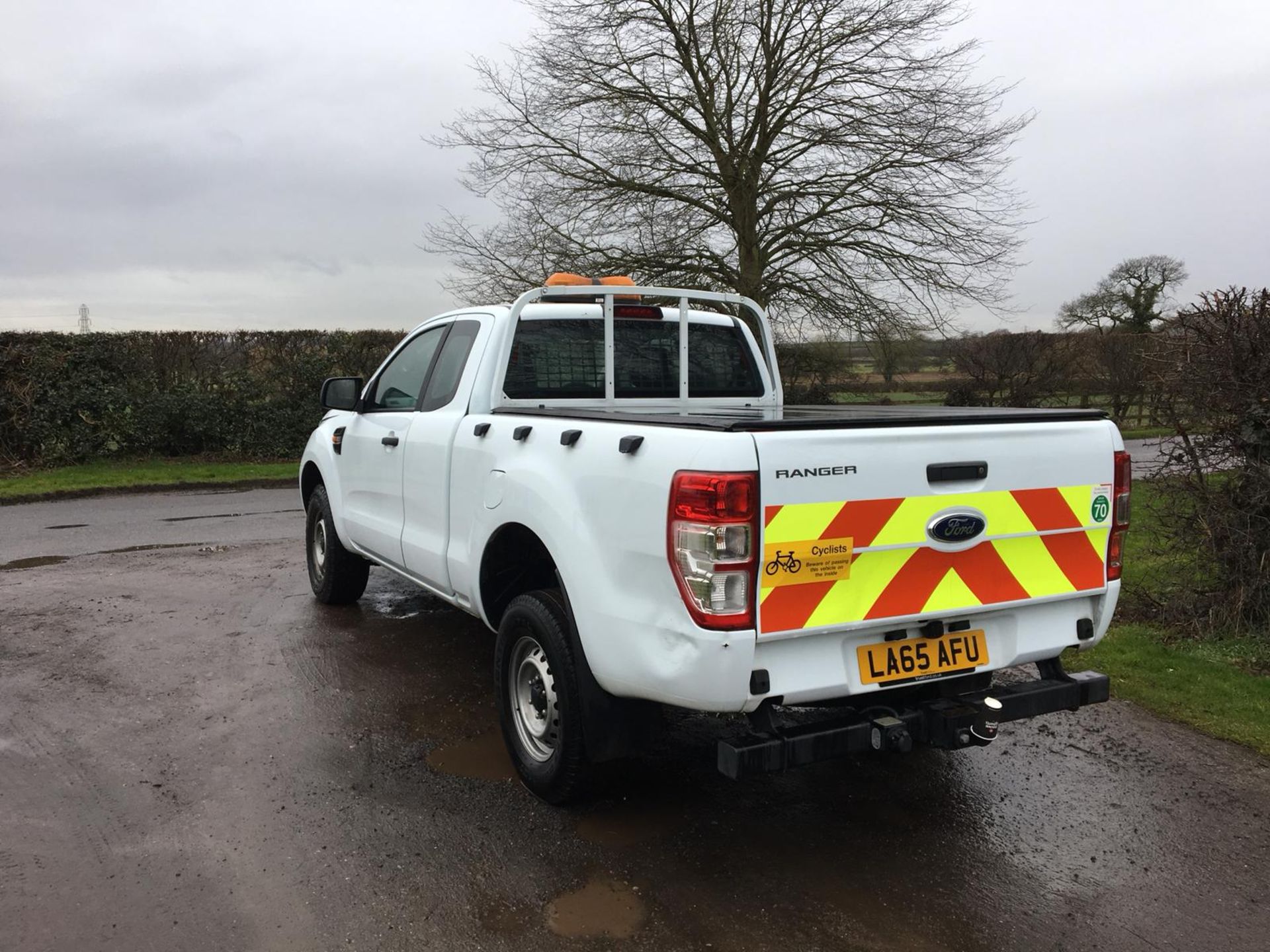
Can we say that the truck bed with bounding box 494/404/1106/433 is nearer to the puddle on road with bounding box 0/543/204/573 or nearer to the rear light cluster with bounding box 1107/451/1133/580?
the rear light cluster with bounding box 1107/451/1133/580

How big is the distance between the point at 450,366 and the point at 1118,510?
3.24 metres

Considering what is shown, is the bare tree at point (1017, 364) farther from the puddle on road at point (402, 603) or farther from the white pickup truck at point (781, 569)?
the white pickup truck at point (781, 569)

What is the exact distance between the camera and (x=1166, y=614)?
6.20m

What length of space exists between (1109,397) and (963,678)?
67.7 ft

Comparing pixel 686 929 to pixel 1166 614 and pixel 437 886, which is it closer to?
pixel 437 886

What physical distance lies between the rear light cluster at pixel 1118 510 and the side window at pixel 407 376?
3.47 meters

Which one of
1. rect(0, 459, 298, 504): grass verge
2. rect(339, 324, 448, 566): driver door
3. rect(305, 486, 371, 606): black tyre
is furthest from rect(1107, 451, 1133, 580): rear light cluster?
rect(0, 459, 298, 504): grass verge

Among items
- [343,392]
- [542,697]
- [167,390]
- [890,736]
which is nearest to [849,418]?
[890,736]

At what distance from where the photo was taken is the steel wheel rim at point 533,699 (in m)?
3.79

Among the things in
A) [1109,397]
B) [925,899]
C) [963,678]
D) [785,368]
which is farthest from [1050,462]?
[1109,397]

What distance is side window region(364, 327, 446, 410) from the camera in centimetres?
545

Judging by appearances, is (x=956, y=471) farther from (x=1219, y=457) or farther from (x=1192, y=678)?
(x=1219, y=457)

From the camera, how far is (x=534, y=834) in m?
Result: 3.63

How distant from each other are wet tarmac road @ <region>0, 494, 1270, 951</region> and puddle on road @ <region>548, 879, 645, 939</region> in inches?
0.4
